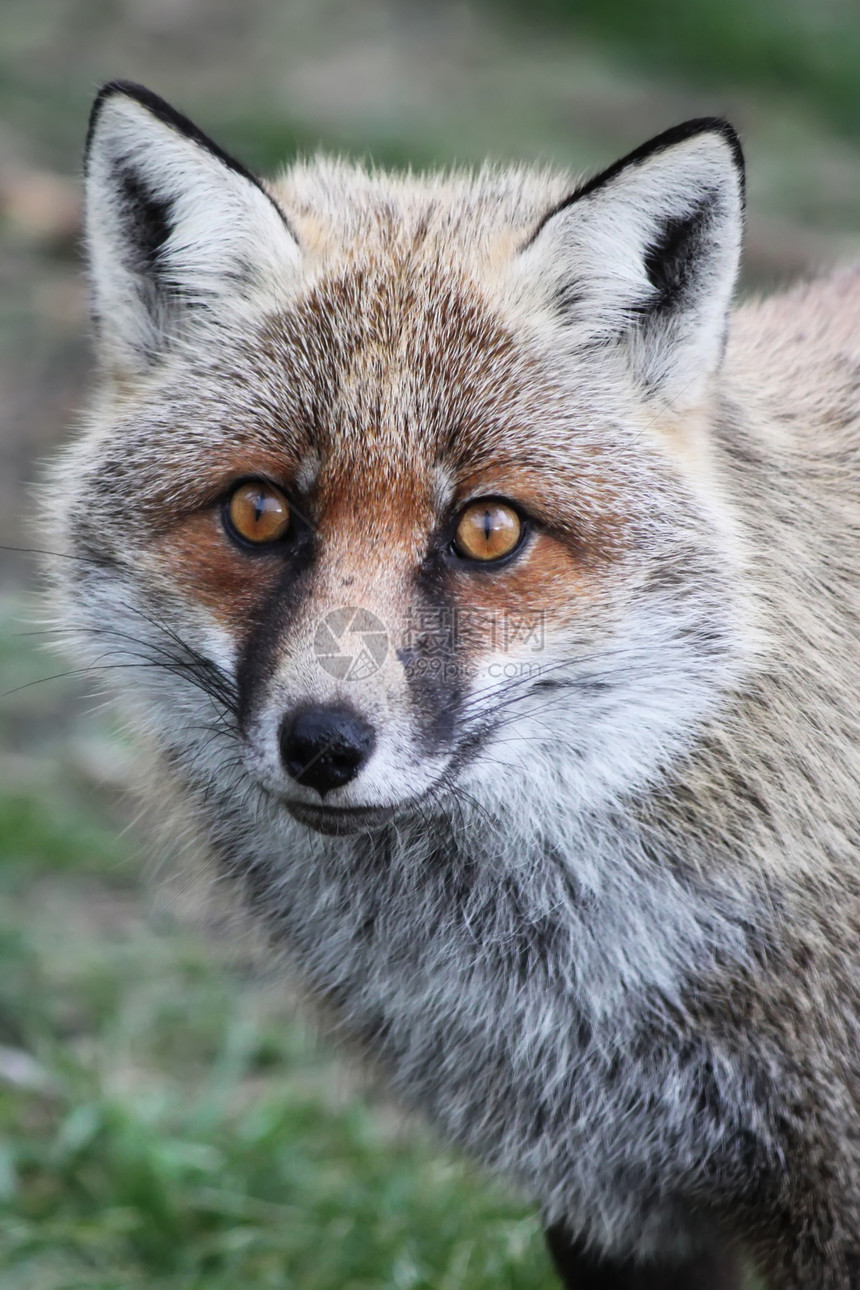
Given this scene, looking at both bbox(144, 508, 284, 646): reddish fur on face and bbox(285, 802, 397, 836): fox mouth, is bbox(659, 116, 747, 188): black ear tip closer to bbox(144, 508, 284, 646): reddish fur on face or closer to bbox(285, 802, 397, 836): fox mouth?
bbox(144, 508, 284, 646): reddish fur on face

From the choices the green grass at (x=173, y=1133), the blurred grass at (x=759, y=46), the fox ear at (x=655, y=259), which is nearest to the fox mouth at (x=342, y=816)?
the fox ear at (x=655, y=259)

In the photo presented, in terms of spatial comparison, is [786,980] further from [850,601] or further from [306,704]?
[306,704]

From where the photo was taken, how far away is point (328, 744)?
10.7 feet

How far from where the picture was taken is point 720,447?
3.97 m

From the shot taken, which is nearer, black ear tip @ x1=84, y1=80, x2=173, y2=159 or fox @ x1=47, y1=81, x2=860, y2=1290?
fox @ x1=47, y1=81, x2=860, y2=1290

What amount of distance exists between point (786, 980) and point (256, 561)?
64.7 inches

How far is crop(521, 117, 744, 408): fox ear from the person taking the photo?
3633mm

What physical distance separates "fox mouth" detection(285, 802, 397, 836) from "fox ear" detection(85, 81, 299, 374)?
139 cm

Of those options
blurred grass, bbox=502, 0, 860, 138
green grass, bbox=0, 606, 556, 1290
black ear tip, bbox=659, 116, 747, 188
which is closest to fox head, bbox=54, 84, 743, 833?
black ear tip, bbox=659, 116, 747, 188

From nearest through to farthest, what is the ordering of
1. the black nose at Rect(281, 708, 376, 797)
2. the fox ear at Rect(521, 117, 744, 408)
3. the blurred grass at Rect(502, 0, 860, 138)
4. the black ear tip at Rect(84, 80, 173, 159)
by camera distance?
the black nose at Rect(281, 708, 376, 797) < the fox ear at Rect(521, 117, 744, 408) < the black ear tip at Rect(84, 80, 173, 159) < the blurred grass at Rect(502, 0, 860, 138)

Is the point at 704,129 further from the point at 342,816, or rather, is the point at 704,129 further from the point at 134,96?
the point at 342,816

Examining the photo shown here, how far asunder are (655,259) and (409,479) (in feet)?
2.91

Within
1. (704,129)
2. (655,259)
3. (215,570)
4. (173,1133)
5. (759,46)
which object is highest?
(759,46)

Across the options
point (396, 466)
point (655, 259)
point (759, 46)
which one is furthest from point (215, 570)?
point (759, 46)
